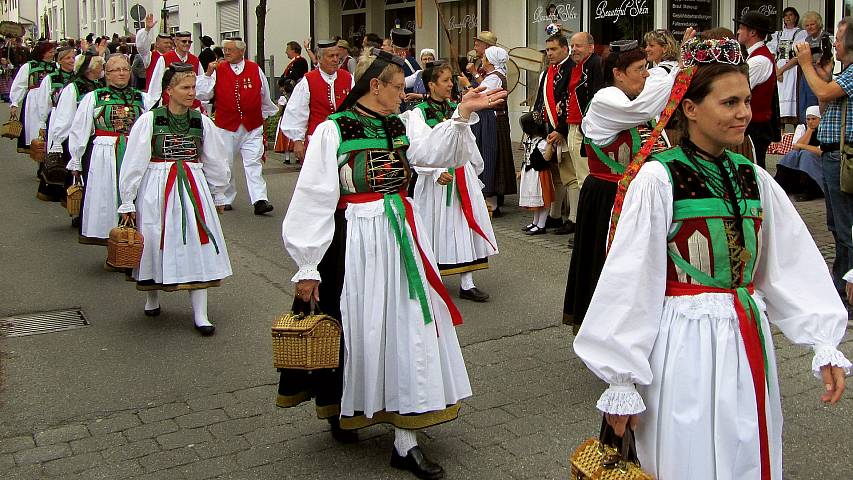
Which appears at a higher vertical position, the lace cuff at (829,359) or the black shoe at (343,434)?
the lace cuff at (829,359)

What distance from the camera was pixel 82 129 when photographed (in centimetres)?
902

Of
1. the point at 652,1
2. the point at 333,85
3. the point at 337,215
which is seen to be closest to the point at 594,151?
the point at 337,215

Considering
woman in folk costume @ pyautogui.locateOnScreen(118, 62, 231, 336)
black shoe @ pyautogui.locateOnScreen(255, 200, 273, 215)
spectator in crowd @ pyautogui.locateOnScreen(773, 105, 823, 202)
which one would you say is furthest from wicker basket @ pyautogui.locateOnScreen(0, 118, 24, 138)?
spectator in crowd @ pyautogui.locateOnScreen(773, 105, 823, 202)

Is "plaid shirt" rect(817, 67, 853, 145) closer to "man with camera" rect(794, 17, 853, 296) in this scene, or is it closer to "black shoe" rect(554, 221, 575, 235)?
"man with camera" rect(794, 17, 853, 296)

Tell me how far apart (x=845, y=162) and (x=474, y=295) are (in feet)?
8.90

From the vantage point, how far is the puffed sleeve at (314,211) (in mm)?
4422

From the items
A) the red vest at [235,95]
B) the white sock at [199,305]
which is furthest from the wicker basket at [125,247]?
the red vest at [235,95]

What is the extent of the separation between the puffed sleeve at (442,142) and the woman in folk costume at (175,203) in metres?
2.66

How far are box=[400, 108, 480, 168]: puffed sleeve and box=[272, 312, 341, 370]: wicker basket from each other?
86 centimetres

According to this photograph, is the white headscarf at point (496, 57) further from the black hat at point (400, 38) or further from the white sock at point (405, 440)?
the white sock at point (405, 440)

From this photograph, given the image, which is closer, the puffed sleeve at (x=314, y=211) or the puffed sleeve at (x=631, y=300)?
the puffed sleeve at (x=631, y=300)

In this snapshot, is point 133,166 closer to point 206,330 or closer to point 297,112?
point 206,330

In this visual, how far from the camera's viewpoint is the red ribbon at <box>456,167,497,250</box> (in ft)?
25.7

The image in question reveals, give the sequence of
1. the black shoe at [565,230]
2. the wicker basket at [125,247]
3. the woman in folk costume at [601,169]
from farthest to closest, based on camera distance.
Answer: the black shoe at [565,230]
the wicker basket at [125,247]
the woman in folk costume at [601,169]
